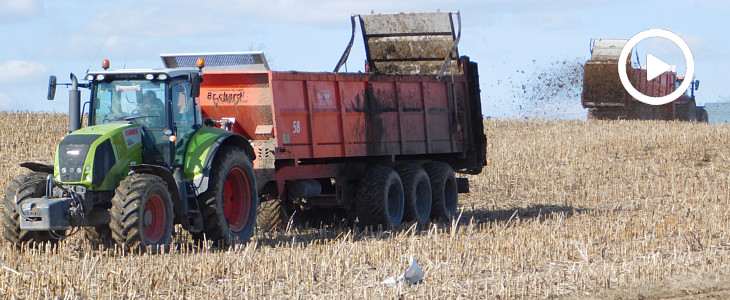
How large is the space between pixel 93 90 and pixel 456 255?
14.1 feet

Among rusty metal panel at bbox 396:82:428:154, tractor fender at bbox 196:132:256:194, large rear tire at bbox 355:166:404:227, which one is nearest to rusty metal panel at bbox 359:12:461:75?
rusty metal panel at bbox 396:82:428:154

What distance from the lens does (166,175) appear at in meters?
10.1

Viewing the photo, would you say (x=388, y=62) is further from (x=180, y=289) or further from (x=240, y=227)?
(x=180, y=289)

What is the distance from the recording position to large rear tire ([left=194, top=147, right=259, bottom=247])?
10.5m

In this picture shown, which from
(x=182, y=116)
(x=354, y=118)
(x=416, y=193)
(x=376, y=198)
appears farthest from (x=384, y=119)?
(x=182, y=116)

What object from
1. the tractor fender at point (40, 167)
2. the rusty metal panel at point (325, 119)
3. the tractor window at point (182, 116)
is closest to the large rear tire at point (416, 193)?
the rusty metal panel at point (325, 119)

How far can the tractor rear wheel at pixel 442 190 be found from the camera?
15.3 m

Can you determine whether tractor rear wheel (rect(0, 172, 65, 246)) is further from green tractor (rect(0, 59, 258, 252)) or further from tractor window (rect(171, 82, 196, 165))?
tractor window (rect(171, 82, 196, 165))

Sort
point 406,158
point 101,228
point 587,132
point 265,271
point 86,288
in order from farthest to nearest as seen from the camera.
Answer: point 587,132, point 406,158, point 101,228, point 265,271, point 86,288

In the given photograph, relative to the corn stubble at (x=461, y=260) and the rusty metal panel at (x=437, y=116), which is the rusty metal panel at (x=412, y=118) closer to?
the rusty metal panel at (x=437, y=116)

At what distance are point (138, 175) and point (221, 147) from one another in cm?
131

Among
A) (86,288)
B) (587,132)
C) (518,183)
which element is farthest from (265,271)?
(587,132)

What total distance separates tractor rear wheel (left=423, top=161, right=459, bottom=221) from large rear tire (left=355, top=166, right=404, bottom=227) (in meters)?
1.63

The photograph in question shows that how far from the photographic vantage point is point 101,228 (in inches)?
405
